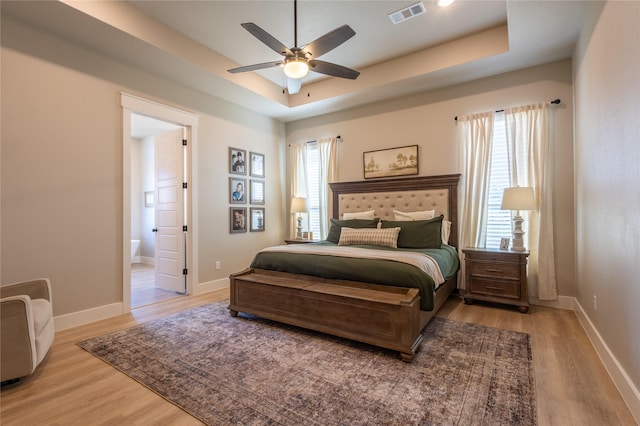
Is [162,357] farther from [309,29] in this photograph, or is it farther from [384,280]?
[309,29]

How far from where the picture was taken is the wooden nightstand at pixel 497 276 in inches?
131

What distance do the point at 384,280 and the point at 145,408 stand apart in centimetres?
193

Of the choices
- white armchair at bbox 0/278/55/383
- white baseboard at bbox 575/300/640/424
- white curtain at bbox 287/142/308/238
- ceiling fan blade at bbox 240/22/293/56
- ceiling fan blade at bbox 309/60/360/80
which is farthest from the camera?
white curtain at bbox 287/142/308/238

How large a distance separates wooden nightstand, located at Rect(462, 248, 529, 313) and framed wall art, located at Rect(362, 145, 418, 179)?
5.09 feet

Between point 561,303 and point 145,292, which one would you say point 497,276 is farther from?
point 145,292

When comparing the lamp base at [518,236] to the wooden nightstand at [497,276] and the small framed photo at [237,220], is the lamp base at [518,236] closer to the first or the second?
the wooden nightstand at [497,276]

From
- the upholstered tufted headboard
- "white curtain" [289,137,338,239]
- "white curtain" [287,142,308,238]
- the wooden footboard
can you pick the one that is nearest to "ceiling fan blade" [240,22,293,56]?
the wooden footboard

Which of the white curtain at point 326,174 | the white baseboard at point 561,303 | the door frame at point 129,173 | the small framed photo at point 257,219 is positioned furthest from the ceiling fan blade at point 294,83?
the white baseboard at point 561,303

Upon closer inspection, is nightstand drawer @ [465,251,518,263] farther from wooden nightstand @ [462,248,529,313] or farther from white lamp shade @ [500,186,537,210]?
white lamp shade @ [500,186,537,210]

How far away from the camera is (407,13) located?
313 centimetres

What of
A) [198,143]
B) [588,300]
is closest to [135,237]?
→ [198,143]

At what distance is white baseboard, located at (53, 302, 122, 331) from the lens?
2.95m

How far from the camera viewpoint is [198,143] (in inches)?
172

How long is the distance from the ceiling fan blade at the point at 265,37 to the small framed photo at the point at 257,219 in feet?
10.3
